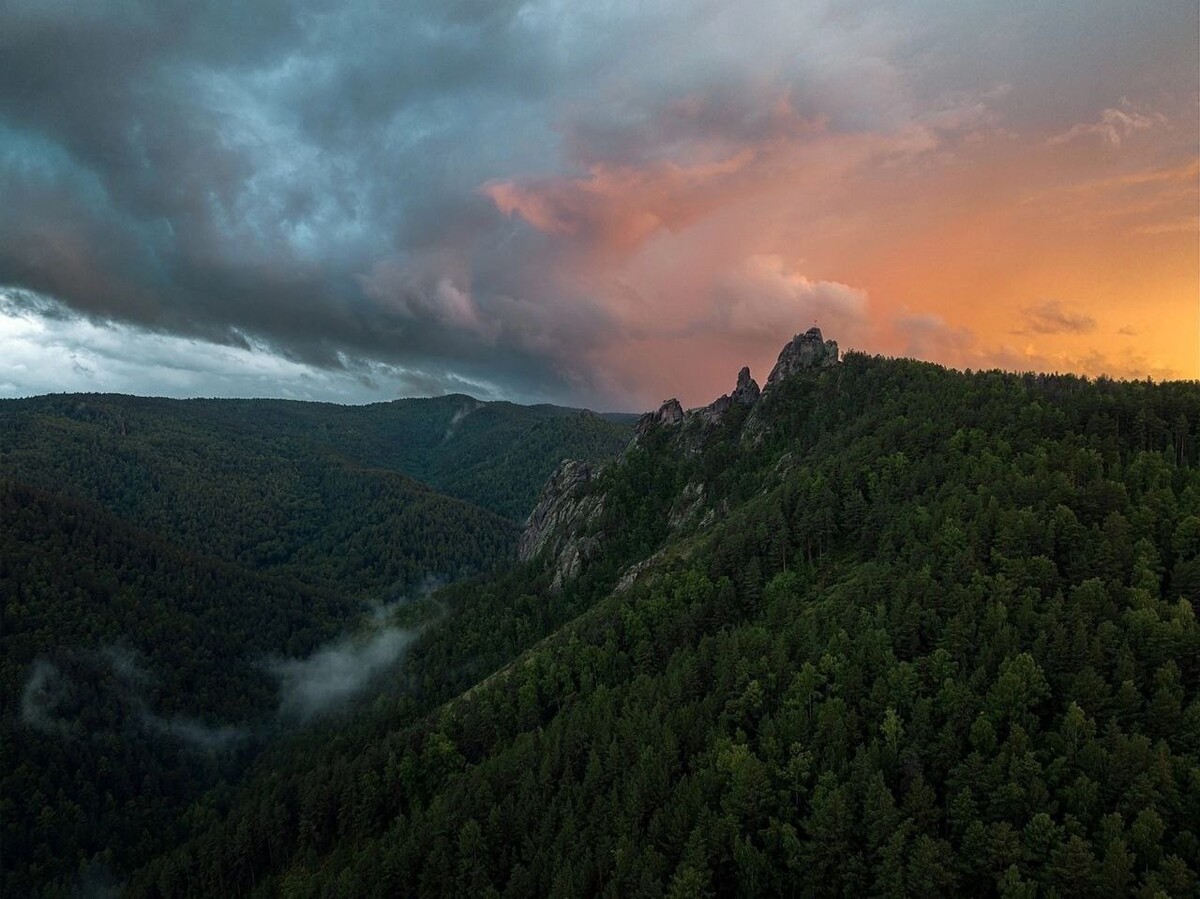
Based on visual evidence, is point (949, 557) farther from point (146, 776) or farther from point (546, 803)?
point (146, 776)

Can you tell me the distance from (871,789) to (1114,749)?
2555 cm

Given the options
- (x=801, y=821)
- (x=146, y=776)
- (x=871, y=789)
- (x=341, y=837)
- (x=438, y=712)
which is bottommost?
(x=146, y=776)

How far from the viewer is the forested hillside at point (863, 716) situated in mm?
65812

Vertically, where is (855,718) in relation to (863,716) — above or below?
above

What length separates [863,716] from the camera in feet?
266

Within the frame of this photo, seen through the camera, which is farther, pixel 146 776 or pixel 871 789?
pixel 146 776

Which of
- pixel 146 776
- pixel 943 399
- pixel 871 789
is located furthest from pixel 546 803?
pixel 146 776

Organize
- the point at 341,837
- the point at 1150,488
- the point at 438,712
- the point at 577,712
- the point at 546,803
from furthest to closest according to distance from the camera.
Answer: the point at 438,712
the point at 341,837
the point at 577,712
the point at 1150,488
the point at 546,803

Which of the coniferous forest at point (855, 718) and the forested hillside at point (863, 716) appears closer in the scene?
the forested hillside at point (863, 716)

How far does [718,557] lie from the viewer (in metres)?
135

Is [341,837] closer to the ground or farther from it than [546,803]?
closer to the ground

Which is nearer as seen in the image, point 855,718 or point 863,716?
point 855,718

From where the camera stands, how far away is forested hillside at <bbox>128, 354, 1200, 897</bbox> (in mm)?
65812

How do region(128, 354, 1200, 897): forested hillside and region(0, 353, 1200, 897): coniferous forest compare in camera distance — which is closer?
region(128, 354, 1200, 897): forested hillside
